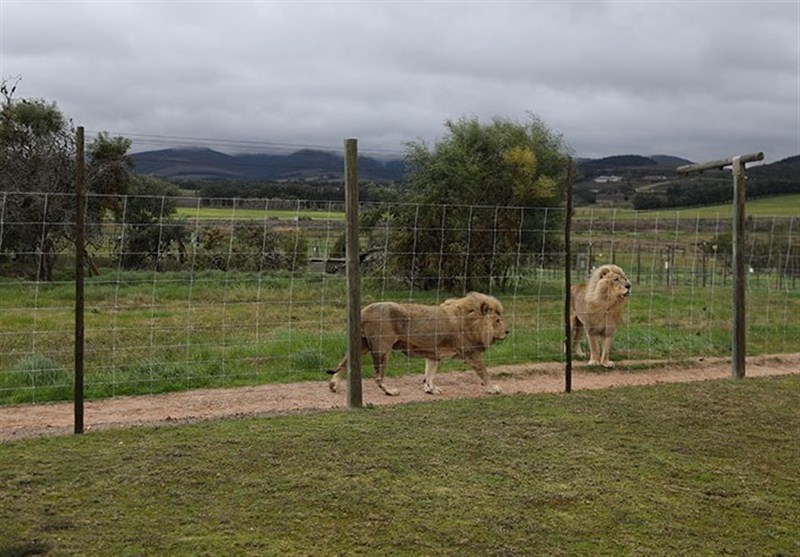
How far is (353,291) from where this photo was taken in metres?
9.00

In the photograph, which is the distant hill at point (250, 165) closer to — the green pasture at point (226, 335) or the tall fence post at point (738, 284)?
the green pasture at point (226, 335)

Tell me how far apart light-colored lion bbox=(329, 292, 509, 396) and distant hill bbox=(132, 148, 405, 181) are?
2.05 meters

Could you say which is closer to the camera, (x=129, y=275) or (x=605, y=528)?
(x=605, y=528)

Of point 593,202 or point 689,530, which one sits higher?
point 593,202

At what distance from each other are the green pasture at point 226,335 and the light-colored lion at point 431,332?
0.79 metres

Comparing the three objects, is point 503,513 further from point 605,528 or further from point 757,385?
point 757,385

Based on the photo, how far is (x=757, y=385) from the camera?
1103 centimetres

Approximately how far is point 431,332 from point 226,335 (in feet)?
14.3

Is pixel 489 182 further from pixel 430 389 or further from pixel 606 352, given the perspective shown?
pixel 430 389

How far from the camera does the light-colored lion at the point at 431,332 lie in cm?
1020

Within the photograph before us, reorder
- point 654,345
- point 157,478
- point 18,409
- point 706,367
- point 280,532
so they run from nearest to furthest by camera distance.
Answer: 1. point 280,532
2. point 157,478
3. point 18,409
4. point 706,367
5. point 654,345

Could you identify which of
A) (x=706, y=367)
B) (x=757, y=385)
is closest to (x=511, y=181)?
(x=706, y=367)

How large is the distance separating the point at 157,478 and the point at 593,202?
32.3 m

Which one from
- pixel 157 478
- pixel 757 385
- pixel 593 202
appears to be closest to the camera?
pixel 157 478
